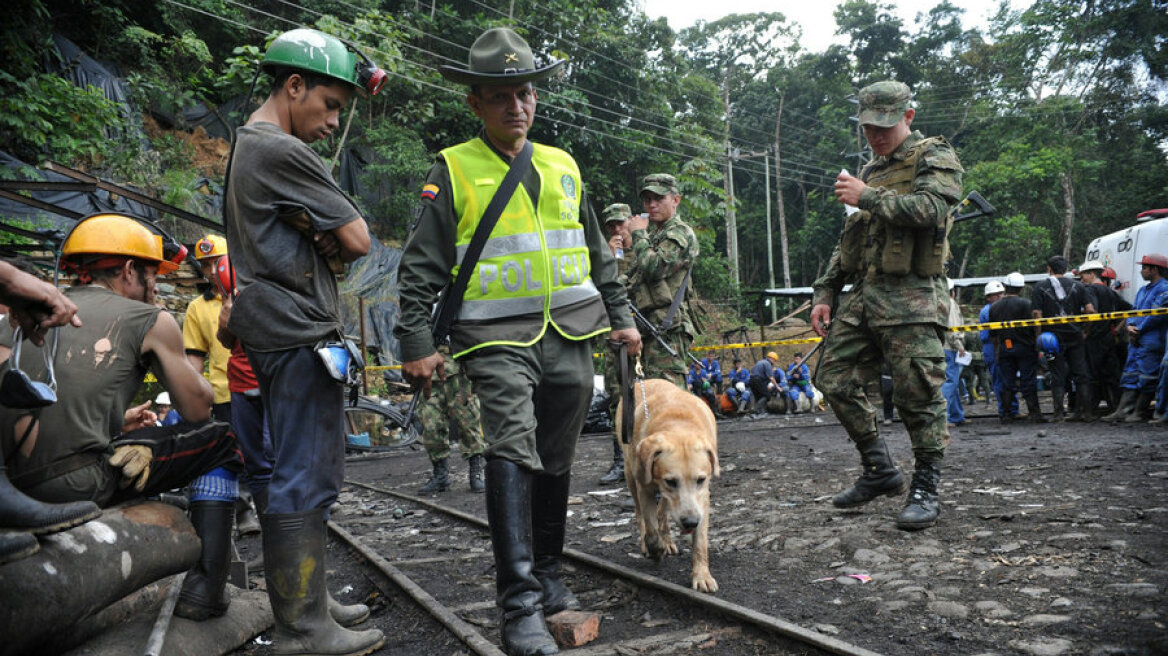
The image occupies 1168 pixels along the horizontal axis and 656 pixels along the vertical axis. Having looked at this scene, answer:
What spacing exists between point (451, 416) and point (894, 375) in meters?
4.79

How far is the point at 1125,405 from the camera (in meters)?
10.8

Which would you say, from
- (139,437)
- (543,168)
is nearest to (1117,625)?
(543,168)

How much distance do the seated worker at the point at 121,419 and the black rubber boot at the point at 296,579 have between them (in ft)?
2.16

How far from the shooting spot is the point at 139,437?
3.17m

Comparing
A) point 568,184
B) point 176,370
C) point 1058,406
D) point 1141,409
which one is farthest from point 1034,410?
point 176,370

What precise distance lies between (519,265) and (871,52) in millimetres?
57015

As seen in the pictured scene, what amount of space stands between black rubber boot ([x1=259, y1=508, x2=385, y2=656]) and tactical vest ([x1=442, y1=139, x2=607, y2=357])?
3.12ft

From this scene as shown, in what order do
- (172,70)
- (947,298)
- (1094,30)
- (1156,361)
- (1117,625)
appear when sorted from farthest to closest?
(1094,30) → (172,70) → (1156,361) → (947,298) → (1117,625)

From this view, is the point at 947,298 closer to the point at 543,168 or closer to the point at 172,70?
the point at 543,168

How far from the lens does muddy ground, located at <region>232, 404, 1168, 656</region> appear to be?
2900 mm

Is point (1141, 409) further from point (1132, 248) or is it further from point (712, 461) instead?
point (712, 461)

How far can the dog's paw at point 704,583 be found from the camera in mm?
3621

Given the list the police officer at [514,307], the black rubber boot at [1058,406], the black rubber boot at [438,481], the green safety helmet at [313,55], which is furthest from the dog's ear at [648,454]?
the black rubber boot at [1058,406]

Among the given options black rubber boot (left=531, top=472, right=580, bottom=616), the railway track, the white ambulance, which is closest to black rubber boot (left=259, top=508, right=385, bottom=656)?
the railway track
